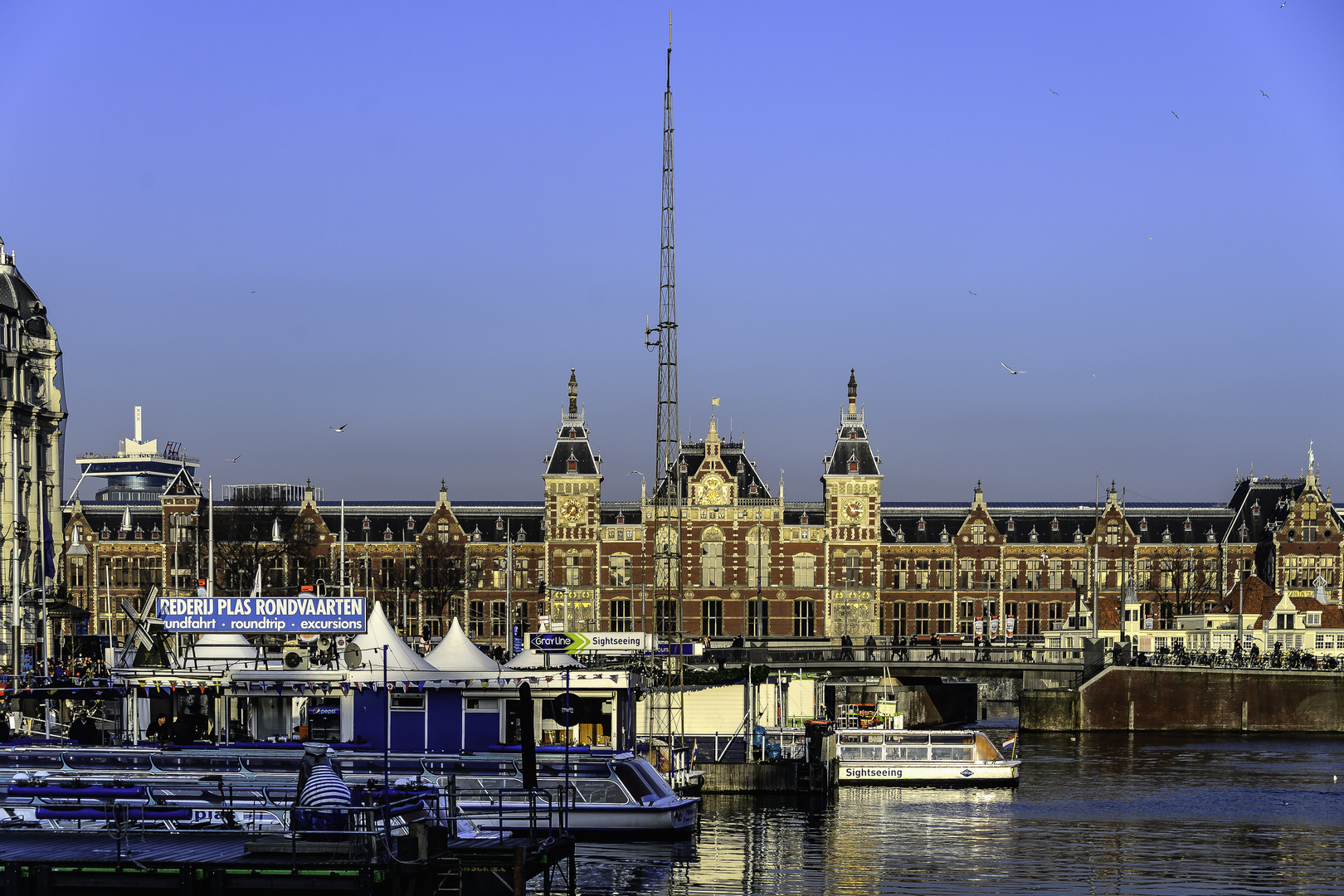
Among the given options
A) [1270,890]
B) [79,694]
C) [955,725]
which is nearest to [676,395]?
[79,694]

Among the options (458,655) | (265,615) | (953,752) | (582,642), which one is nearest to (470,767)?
(265,615)

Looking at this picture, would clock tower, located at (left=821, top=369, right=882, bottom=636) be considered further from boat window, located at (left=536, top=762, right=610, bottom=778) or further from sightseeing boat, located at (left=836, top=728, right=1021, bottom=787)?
boat window, located at (left=536, top=762, right=610, bottom=778)

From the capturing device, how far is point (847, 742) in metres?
64.6

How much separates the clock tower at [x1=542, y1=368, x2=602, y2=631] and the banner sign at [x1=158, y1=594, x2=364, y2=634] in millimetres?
93846

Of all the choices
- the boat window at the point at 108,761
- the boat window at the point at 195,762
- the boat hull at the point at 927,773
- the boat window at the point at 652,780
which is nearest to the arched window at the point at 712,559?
the boat hull at the point at 927,773

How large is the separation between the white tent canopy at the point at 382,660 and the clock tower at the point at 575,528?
87.1 metres

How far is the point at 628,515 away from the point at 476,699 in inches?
3700

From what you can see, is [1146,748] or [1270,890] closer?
[1270,890]

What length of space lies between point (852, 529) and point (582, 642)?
86.3 metres

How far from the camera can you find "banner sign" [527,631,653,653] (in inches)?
1994

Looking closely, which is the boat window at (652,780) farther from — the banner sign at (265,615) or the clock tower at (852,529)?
the clock tower at (852,529)

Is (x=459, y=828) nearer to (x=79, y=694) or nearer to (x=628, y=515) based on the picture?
(x=79, y=694)

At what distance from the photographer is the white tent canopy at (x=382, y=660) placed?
46.2 m

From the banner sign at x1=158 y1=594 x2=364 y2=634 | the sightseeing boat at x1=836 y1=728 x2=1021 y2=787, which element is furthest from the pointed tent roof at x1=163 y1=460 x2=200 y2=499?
the banner sign at x1=158 y1=594 x2=364 y2=634
